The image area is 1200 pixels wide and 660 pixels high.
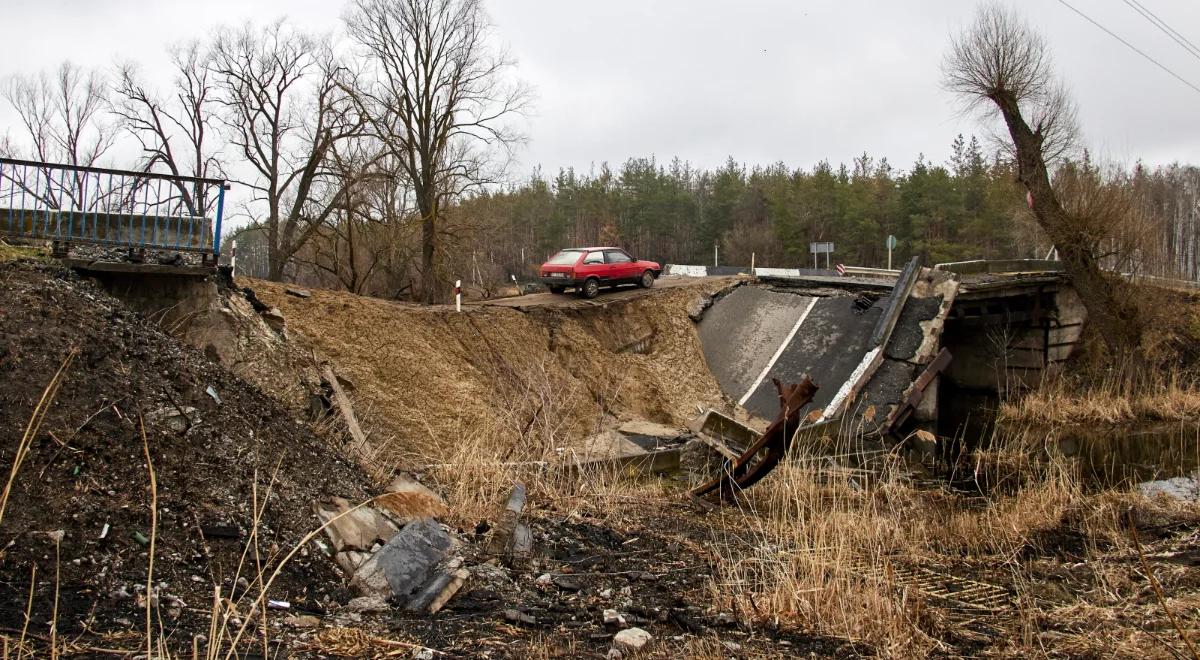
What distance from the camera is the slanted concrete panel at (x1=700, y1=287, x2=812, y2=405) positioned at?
18719mm

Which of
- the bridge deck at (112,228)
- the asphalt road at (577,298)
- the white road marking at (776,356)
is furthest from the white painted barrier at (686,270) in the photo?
the bridge deck at (112,228)

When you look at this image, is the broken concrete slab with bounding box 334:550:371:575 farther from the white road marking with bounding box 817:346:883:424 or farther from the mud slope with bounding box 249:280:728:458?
the white road marking with bounding box 817:346:883:424

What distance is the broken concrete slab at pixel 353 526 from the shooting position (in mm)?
5684

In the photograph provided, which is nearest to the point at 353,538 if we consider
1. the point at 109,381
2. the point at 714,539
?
the point at 109,381

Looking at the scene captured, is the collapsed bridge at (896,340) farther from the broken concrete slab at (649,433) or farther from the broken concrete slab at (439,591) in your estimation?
the broken concrete slab at (439,591)

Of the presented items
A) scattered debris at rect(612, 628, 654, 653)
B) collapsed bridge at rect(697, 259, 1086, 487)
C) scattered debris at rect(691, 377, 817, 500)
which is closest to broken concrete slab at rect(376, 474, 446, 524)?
scattered debris at rect(612, 628, 654, 653)

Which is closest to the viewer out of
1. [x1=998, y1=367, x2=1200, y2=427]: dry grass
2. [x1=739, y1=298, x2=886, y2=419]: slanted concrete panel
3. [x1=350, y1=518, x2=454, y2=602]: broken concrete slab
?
[x1=350, y1=518, x2=454, y2=602]: broken concrete slab

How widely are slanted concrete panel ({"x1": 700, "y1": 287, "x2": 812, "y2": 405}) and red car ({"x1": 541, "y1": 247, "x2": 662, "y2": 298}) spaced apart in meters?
2.18

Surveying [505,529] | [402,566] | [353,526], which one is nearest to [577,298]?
[505,529]

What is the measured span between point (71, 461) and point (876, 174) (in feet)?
265

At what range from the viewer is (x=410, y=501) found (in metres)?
6.86

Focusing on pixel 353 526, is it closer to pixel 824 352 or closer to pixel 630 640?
pixel 630 640

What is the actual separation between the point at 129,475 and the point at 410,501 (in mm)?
2150

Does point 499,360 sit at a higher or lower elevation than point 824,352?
lower
